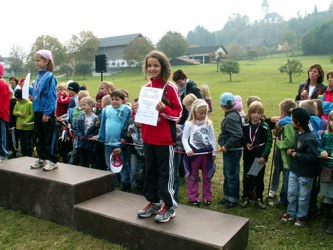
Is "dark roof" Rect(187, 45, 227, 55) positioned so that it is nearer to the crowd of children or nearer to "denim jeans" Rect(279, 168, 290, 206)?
the crowd of children

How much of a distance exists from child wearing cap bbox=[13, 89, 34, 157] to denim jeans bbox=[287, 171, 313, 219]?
5466mm

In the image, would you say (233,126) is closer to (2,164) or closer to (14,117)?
(2,164)

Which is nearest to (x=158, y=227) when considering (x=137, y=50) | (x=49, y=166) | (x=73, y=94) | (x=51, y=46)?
(x=49, y=166)

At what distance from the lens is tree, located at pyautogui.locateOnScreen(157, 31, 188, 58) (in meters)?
79.4

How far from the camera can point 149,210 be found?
3840 millimetres

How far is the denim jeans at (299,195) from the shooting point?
13.8 feet

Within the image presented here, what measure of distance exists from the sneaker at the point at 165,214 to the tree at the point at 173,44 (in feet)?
253

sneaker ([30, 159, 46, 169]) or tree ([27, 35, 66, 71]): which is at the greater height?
tree ([27, 35, 66, 71])

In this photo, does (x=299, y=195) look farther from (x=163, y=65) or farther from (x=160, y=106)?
(x=163, y=65)

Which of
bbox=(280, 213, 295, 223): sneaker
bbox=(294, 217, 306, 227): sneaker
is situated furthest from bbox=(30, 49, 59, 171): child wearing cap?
bbox=(294, 217, 306, 227): sneaker

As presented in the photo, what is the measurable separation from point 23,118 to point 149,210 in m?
4.65

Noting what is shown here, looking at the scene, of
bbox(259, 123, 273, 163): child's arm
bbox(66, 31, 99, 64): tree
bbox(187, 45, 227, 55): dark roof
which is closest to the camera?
bbox(259, 123, 273, 163): child's arm

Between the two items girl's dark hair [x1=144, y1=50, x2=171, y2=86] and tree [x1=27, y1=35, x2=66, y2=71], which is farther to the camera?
tree [x1=27, y1=35, x2=66, y2=71]

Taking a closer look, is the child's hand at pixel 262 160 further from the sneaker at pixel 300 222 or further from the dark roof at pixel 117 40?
the dark roof at pixel 117 40
